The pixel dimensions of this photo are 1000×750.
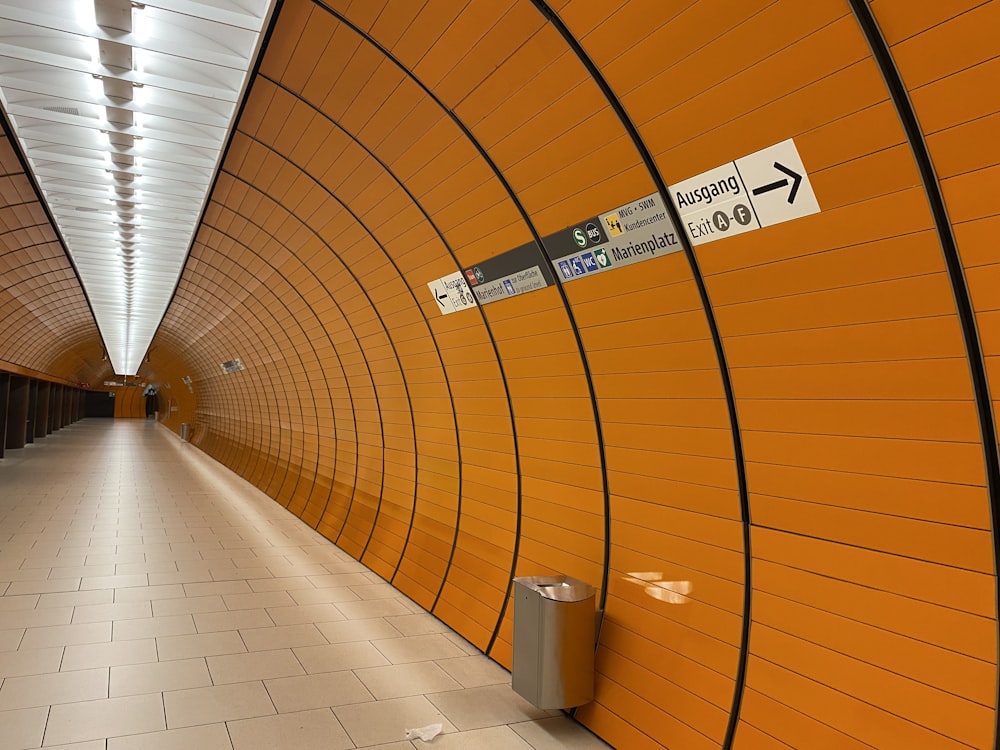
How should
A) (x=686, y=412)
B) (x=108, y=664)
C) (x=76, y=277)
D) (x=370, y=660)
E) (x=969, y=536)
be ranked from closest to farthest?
(x=969, y=536) < (x=686, y=412) < (x=108, y=664) < (x=370, y=660) < (x=76, y=277)

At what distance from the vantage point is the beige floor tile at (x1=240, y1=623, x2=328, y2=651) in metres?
6.63

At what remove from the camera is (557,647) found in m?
4.95

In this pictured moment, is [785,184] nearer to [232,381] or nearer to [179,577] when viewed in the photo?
[179,577]

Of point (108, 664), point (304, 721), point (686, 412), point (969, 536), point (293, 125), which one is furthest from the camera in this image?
point (293, 125)

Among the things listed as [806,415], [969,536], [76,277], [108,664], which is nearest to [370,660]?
[108,664]

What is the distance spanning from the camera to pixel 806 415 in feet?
12.2

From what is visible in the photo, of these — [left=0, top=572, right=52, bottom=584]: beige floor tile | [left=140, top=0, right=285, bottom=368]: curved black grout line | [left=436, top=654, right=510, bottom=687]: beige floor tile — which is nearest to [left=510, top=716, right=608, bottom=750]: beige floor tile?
[left=436, top=654, right=510, bottom=687]: beige floor tile

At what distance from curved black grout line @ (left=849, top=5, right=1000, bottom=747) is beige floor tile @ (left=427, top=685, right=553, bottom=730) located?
3.30 m

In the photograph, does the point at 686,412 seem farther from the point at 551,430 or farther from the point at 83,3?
the point at 83,3

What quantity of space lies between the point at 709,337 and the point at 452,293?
3525 millimetres

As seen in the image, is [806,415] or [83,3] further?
[83,3]

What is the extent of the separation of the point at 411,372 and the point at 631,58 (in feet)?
19.8

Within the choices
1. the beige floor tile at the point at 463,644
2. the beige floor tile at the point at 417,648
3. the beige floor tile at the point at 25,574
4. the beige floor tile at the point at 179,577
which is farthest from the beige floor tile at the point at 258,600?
the beige floor tile at the point at 25,574

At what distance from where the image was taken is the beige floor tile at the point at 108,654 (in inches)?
233
